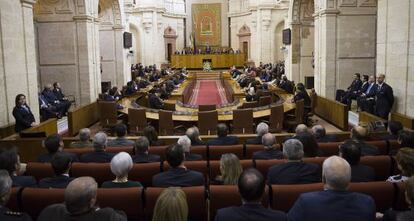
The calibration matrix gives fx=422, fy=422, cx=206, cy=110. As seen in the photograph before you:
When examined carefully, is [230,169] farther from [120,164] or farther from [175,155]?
[120,164]

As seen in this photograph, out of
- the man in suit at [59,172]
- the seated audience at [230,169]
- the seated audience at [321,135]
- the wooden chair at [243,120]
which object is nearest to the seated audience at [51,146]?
the man in suit at [59,172]

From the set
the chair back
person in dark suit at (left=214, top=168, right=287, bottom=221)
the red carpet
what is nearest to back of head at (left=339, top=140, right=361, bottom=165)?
person in dark suit at (left=214, top=168, right=287, bottom=221)

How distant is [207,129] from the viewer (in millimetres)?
9789

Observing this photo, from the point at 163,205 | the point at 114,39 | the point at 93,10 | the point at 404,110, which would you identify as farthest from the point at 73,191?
the point at 114,39

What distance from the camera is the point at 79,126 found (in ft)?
39.2

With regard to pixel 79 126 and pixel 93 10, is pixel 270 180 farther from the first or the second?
pixel 93 10

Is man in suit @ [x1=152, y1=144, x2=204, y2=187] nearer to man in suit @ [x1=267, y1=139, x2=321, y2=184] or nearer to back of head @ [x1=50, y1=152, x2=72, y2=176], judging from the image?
man in suit @ [x1=267, y1=139, x2=321, y2=184]

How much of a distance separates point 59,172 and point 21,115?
566 cm

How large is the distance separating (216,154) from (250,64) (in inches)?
1042

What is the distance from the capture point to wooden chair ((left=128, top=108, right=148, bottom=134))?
10.5 m

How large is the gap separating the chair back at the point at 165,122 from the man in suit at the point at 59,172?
5665 mm

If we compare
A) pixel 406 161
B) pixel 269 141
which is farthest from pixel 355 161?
pixel 269 141

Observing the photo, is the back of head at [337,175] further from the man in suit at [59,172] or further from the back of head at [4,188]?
the man in suit at [59,172]

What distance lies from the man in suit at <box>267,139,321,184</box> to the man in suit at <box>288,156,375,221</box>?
3.89ft
